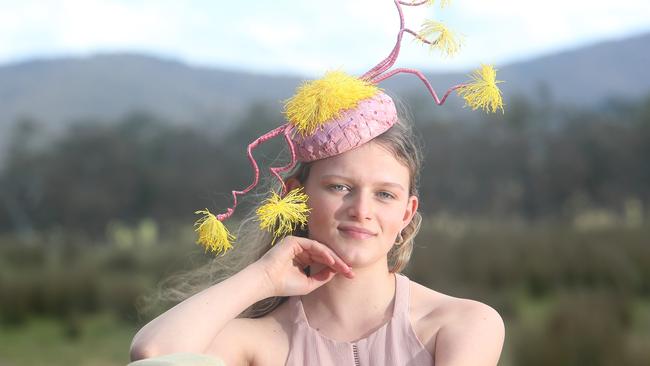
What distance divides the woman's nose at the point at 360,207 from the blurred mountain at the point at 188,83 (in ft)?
225

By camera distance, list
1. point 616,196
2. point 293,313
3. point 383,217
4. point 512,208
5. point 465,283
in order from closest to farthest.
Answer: point 383,217
point 293,313
point 465,283
point 616,196
point 512,208

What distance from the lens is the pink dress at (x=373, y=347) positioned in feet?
9.71

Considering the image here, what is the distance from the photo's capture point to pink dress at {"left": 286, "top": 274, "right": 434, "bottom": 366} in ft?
9.71

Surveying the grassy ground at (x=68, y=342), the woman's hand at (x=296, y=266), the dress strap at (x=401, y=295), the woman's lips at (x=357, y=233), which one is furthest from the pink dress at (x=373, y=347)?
the grassy ground at (x=68, y=342)

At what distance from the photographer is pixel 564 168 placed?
37219mm

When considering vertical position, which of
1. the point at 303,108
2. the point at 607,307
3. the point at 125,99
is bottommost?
the point at 125,99

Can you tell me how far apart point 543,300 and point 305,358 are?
9443mm

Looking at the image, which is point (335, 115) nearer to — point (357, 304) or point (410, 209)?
point (410, 209)

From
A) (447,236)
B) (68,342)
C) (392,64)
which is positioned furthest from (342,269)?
(447,236)

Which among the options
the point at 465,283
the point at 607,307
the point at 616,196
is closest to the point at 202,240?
the point at 607,307

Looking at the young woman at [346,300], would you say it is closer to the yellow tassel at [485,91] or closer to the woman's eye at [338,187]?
the woman's eye at [338,187]

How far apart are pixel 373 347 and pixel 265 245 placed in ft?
Answer: 1.99

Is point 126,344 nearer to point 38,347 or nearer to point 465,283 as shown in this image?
point 38,347

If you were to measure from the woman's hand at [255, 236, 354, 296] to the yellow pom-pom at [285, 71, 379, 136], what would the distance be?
35 centimetres
